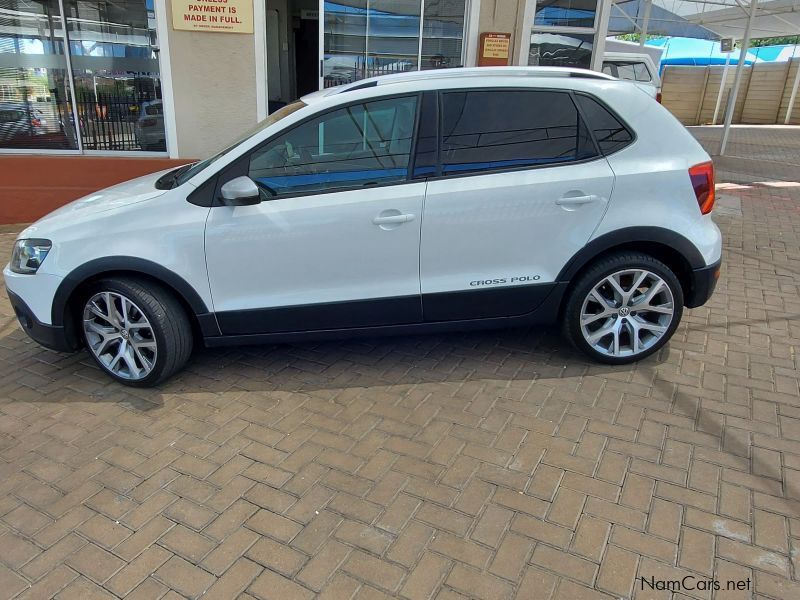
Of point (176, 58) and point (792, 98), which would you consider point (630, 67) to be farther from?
point (792, 98)

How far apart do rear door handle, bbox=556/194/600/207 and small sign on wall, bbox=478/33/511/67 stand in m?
4.45

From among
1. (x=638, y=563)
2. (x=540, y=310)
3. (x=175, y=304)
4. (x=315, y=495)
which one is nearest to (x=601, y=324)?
(x=540, y=310)

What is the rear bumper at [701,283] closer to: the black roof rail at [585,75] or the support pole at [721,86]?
the black roof rail at [585,75]

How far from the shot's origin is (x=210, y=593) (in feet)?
7.14

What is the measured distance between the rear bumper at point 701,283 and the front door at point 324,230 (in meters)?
1.77

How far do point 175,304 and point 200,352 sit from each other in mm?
650

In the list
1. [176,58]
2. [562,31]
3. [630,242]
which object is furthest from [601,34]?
[630,242]

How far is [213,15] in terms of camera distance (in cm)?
638

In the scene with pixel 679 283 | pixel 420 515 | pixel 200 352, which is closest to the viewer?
pixel 420 515

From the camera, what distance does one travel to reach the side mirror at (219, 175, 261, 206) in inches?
126

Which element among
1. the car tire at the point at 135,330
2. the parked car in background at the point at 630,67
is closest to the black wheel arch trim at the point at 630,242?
the car tire at the point at 135,330

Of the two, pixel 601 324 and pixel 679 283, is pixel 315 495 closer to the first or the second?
pixel 601 324

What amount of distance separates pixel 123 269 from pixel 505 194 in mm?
2247

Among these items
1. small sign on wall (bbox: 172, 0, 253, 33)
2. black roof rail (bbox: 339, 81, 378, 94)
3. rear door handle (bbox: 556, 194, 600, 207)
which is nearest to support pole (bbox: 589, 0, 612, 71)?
small sign on wall (bbox: 172, 0, 253, 33)
